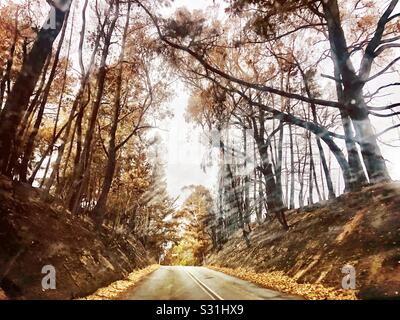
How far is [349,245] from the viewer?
11.6 metres

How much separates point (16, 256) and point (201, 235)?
41391 mm

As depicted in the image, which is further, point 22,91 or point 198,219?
point 198,219

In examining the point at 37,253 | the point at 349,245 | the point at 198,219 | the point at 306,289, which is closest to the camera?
the point at 37,253

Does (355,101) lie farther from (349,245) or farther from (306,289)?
(306,289)

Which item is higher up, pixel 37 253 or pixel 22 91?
pixel 22 91

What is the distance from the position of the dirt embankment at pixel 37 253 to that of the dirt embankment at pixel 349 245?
718 centimetres

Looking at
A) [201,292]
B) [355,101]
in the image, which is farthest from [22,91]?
[355,101]

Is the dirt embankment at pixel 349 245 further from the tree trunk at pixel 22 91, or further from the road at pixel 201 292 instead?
the tree trunk at pixel 22 91

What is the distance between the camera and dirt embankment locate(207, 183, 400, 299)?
8.80 m

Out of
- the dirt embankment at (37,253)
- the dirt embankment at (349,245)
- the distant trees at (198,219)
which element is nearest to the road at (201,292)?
the dirt embankment at (37,253)

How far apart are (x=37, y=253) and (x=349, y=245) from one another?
31.0ft

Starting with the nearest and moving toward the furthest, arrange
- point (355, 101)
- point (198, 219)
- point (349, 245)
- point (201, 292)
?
point (355, 101) < point (201, 292) < point (349, 245) < point (198, 219)

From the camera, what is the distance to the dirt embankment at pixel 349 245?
880 cm

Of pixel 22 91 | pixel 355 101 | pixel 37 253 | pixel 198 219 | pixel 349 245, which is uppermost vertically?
pixel 198 219
